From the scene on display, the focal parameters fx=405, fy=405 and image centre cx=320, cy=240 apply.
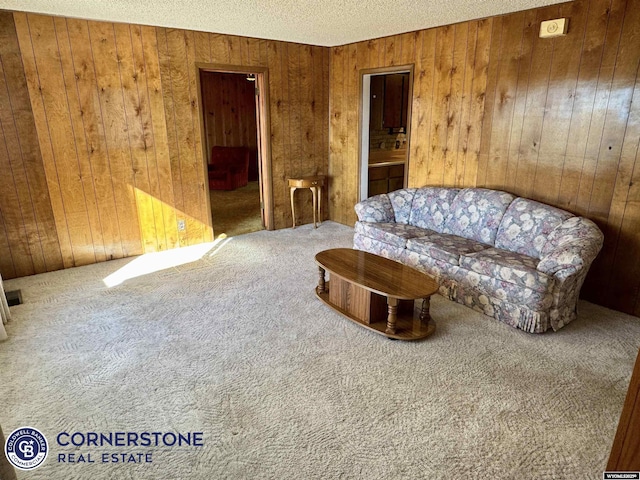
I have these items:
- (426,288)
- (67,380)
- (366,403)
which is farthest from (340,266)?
(67,380)

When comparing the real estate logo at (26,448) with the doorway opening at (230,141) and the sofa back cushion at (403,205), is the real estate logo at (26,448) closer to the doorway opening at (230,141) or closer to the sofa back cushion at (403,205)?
the sofa back cushion at (403,205)

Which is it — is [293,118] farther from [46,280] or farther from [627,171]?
[627,171]

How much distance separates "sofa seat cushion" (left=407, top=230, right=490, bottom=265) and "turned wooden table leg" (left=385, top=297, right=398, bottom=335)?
89 cm

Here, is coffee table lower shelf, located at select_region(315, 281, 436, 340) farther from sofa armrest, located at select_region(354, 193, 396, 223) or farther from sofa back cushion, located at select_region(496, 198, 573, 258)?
sofa armrest, located at select_region(354, 193, 396, 223)

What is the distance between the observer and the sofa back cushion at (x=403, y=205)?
4395 millimetres

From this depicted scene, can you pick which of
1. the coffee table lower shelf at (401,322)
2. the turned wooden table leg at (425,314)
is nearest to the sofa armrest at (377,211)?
the coffee table lower shelf at (401,322)

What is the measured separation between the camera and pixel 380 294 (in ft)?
9.23

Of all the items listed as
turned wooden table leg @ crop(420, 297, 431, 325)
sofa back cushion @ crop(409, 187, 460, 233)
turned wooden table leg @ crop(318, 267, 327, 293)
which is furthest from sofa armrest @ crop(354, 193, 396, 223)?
turned wooden table leg @ crop(420, 297, 431, 325)

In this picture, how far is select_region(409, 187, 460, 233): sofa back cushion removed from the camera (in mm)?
4109

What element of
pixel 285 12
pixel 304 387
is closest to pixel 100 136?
pixel 285 12

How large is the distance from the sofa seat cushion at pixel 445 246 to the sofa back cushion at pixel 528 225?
0.20 metres

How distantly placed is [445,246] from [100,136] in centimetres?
358

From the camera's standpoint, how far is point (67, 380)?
7.98 feet

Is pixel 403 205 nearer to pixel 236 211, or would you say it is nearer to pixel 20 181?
pixel 236 211
